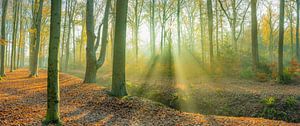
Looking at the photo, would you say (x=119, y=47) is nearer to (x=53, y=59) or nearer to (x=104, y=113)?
(x=104, y=113)

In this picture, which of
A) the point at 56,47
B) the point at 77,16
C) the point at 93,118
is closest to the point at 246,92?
the point at 93,118

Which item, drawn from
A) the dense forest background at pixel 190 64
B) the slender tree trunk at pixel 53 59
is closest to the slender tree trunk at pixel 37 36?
the dense forest background at pixel 190 64

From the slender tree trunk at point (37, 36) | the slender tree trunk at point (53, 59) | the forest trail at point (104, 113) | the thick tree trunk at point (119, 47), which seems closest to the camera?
the slender tree trunk at point (53, 59)

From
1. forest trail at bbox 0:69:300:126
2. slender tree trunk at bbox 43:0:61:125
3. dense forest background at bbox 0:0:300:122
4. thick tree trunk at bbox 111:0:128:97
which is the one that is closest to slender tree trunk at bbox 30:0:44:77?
dense forest background at bbox 0:0:300:122

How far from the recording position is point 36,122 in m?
6.91

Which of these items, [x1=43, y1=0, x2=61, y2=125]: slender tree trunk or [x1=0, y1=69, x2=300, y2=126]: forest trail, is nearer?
[x1=43, y1=0, x2=61, y2=125]: slender tree trunk

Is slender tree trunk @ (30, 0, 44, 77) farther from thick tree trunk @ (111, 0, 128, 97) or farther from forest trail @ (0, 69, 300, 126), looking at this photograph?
thick tree trunk @ (111, 0, 128, 97)

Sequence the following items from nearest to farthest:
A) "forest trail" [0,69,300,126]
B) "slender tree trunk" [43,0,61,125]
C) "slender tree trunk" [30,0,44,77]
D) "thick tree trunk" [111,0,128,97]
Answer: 1. "slender tree trunk" [43,0,61,125]
2. "forest trail" [0,69,300,126]
3. "thick tree trunk" [111,0,128,97]
4. "slender tree trunk" [30,0,44,77]

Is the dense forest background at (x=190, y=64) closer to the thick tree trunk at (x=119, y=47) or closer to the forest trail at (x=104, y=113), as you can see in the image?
the thick tree trunk at (x=119, y=47)

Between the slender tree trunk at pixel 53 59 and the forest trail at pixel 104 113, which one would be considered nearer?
the slender tree trunk at pixel 53 59

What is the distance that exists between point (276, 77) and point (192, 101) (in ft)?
25.1

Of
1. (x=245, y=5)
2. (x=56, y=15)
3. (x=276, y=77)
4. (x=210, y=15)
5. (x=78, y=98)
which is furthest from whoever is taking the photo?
(x=245, y=5)

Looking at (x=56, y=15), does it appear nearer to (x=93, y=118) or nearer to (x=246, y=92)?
(x=93, y=118)

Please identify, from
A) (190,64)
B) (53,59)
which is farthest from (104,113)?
(190,64)
